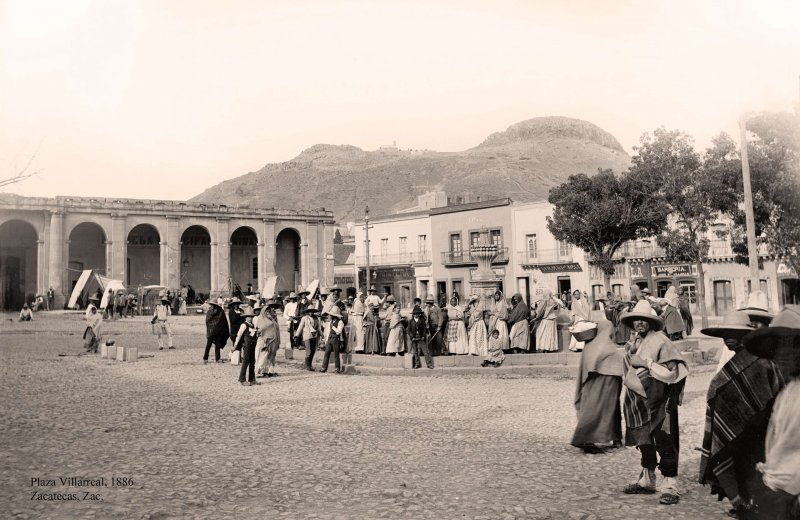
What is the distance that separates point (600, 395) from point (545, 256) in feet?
112

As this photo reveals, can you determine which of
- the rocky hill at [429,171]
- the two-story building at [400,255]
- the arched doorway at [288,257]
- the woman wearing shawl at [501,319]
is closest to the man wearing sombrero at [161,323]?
the woman wearing shawl at [501,319]

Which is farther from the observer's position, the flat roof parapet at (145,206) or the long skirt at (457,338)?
the flat roof parapet at (145,206)

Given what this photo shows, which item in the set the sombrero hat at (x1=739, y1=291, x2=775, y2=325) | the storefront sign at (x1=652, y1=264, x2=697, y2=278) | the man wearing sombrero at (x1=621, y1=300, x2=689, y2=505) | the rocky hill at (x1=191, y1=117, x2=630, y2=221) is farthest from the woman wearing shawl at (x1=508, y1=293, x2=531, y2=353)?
the rocky hill at (x1=191, y1=117, x2=630, y2=221)

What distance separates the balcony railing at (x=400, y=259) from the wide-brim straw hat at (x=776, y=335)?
136 ft

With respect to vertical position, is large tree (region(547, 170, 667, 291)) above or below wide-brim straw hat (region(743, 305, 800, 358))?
above

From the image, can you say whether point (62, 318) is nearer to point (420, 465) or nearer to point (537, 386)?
point (537, 386)

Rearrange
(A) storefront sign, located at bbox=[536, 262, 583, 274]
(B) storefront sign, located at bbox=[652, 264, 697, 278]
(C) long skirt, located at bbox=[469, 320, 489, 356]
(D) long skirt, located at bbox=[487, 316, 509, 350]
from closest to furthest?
1. (D) long skirt, located at bbox=[487, 316, 509, 350]
2. (C) long skirt, located at bbox=[469, 320, 489, 356]
3. (B) storefront sign, located at bbox=[652, 264, 697, 278]
4. (A) storefront sign, located at bbox=[536, 262, 583, 274]

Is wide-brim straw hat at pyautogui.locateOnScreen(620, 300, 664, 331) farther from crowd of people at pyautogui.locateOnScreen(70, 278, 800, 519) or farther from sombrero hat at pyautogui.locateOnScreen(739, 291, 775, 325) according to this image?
sombrero hat at pyautogui.locateOnScreen(739, 291, 775, 325)

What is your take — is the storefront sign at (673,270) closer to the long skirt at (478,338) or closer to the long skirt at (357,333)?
the long skirt at (478,338)

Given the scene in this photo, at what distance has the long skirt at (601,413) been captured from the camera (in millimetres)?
5938

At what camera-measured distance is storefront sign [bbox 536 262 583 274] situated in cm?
3841

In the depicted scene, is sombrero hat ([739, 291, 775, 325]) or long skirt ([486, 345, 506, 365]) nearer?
sombrero hat ([739, 291, 775, 325])

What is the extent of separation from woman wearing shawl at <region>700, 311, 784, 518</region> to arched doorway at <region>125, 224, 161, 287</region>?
46.8 meters

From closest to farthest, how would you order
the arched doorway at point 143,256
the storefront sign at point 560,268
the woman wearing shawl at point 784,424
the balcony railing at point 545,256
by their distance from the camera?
1. the woman wearing shawl at point 784,424
2. the storefront sign at point 560,268
3. the balcony railing at point 545,256
4. the arched doorway at point 143,256
